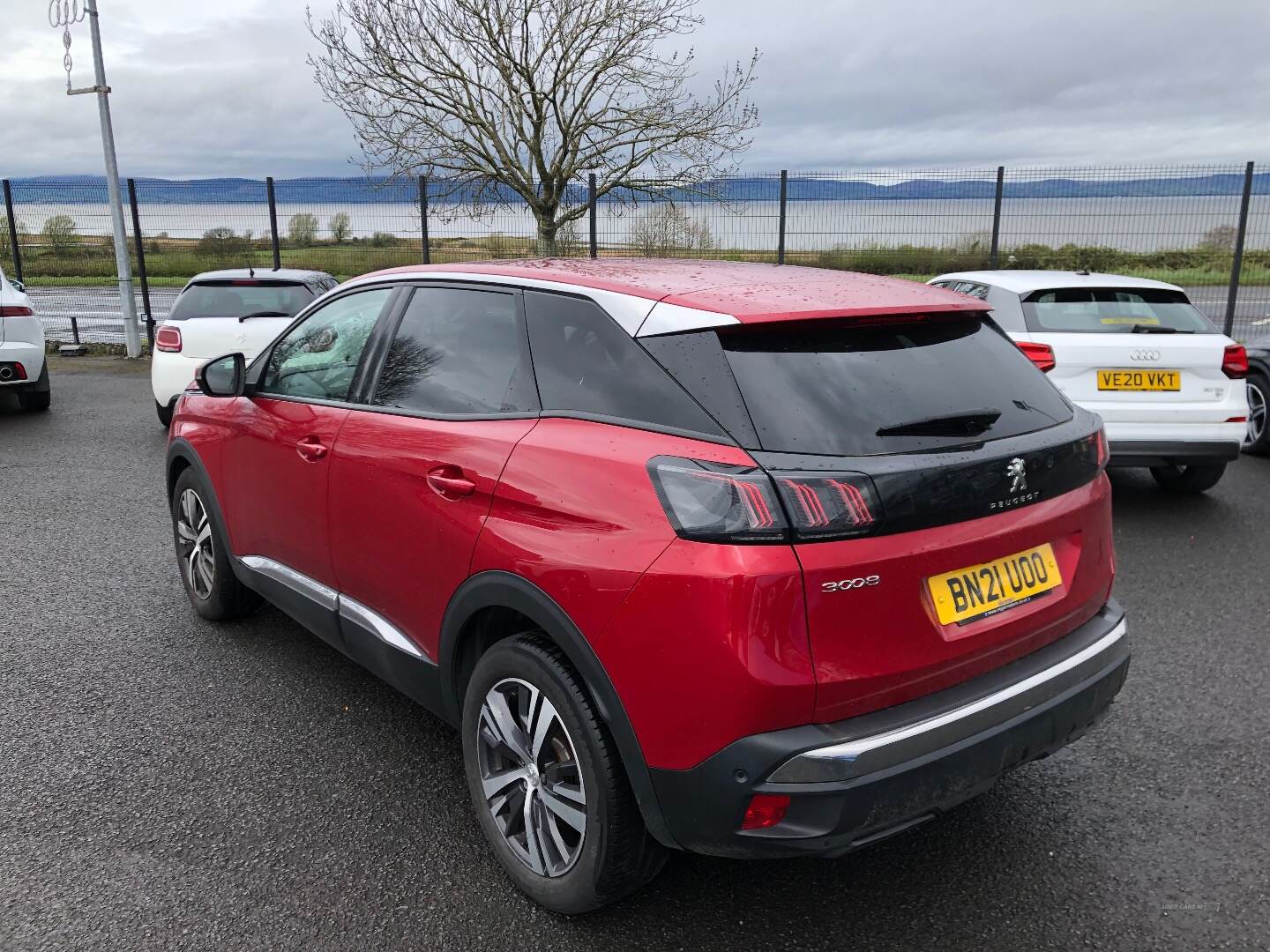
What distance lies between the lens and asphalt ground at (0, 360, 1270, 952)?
8.20 feet

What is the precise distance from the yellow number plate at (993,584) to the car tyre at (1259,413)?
6.53 meters

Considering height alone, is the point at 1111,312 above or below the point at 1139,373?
above

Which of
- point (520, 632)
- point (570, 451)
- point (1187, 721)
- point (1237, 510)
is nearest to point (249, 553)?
point (520, 632)

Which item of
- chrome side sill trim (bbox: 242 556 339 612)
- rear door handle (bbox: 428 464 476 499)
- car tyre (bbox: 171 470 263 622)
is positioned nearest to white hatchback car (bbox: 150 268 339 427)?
car tyre (bbox: 171 470 263 622)

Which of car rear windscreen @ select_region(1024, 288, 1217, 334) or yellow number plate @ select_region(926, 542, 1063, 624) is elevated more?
car rear windscreen @ select_region(1024, 288, 1217, 334)

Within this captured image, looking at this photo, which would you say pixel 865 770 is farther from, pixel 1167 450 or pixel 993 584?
pixel 1167 450

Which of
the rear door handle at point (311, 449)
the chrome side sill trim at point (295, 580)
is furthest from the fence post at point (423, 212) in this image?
the rear door handle at point (311, 449)

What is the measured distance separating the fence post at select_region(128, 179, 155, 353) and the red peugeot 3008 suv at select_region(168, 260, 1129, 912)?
14.2m

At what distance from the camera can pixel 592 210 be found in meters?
14.2

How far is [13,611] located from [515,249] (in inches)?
407

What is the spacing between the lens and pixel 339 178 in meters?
15.2

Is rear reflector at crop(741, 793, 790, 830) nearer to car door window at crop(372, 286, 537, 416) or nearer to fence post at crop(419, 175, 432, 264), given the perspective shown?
car door window at crop(372, 286, 537, 416)

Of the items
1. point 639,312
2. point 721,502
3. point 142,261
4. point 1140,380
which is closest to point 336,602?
point 639,312

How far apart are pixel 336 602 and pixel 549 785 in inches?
48.7
